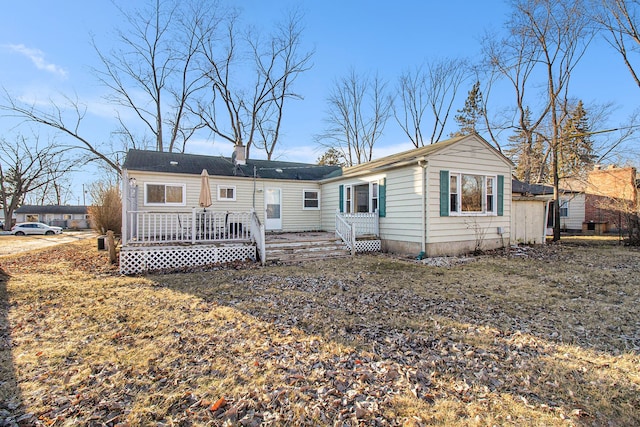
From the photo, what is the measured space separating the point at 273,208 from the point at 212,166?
3618 millimetres

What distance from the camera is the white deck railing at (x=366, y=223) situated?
37.3 ft

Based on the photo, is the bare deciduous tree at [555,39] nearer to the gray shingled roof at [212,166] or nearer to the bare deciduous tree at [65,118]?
the gray shingled roof at [212,166]

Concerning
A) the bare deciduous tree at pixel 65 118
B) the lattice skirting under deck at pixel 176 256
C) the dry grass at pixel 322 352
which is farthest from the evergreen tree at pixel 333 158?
the dry grass at pixel 322 352

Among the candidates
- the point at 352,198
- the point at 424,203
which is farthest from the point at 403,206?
the point at 352,198

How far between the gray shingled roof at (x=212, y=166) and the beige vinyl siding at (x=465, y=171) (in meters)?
6.08

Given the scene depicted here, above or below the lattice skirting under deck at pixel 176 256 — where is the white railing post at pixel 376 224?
above

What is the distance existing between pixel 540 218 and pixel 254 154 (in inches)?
788

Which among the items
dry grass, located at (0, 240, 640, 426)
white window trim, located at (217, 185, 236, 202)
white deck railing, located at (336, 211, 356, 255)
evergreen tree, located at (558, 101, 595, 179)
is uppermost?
evergreen tree, located at (558, 101, 595, 179)

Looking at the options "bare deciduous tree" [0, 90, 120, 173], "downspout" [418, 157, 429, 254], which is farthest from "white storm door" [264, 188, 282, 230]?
"bare deciduous tree" [0, 90, 120, 173]

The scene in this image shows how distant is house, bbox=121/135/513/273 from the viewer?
9.07 metres

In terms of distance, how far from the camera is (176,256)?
28.2 ft

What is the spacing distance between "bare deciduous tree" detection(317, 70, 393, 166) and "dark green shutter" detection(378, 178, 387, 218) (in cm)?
1739

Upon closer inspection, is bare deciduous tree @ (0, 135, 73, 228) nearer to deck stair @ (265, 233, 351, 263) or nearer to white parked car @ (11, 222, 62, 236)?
white parked car @ (11, 222, 62, 236)

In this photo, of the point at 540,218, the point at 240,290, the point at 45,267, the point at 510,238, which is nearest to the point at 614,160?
the point at 540,218
